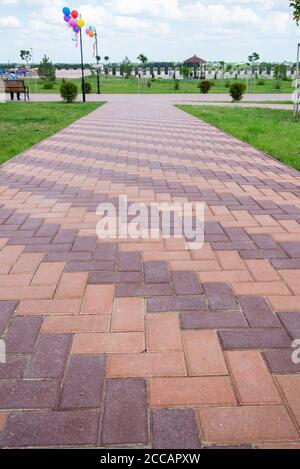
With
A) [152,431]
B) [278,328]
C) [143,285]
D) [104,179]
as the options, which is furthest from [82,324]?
[104,179]

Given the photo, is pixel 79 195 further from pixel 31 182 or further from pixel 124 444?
pixel 124 444

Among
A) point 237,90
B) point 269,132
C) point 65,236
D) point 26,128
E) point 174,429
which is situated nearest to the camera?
point 174,429

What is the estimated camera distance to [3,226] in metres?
3.79

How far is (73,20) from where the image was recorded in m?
19.5

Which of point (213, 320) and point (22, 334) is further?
point (213, 320)

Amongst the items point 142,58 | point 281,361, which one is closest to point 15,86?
point 281,361

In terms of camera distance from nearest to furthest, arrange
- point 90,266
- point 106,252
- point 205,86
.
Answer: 1. point 90,266
2. point 106,252
3. point 205,86

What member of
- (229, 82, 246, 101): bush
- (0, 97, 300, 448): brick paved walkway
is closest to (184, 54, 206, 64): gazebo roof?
(229, 82, 246, 101): bush

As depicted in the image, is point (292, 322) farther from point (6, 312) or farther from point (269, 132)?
point (269, 132)

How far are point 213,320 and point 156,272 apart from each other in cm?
69

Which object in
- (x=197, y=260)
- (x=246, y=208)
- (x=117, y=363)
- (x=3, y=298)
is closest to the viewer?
(x=117, y=363)

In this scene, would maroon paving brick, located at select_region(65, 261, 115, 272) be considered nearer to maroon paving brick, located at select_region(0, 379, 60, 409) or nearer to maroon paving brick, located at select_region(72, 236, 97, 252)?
maroon paving brick, located at select_region(72, 236, 97, 252)

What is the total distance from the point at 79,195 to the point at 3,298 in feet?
7.92

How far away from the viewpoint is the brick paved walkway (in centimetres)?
163
